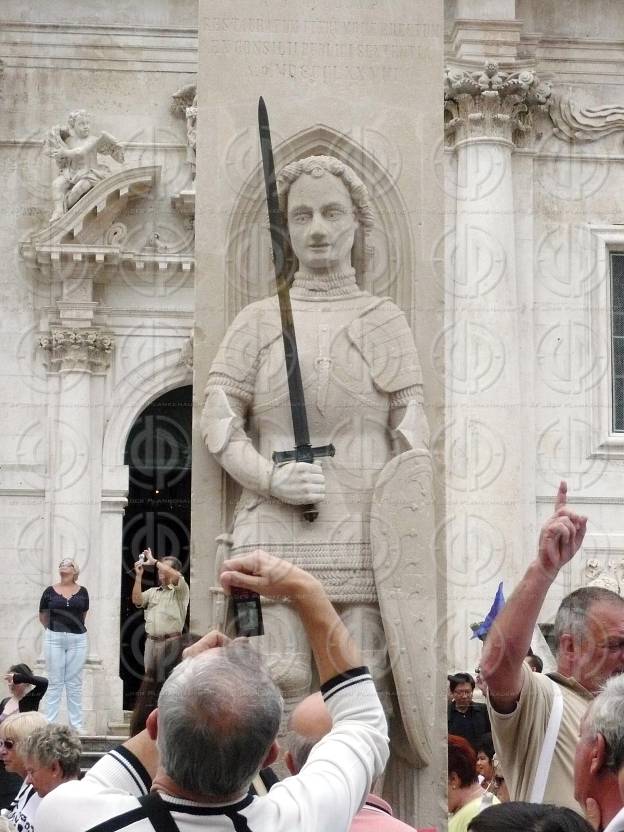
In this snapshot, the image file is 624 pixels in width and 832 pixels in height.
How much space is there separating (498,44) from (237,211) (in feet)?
32.5

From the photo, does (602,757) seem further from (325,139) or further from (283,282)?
(325,139)

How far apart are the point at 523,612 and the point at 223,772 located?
1.42 m

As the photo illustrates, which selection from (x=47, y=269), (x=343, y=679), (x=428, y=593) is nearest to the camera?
(x=343, y=679)

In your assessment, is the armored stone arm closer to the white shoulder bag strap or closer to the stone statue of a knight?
the stone statue of a knight

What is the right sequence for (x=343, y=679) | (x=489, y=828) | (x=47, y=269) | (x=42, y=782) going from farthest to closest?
(x=47, y=269)
(x=42, y=782)
(x=343, y=679)
(x=489, y=828)

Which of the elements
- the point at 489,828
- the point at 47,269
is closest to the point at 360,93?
the point at 489,828

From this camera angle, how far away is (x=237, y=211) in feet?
24.2

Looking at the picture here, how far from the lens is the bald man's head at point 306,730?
4.06 m

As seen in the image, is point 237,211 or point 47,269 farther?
point 47,269

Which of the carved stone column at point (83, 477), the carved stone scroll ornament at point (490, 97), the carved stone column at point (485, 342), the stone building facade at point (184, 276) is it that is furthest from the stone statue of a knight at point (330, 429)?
the carved stone scroll ornament at point (490, 97)

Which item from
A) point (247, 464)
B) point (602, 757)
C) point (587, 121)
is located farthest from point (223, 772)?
point (587, 121)

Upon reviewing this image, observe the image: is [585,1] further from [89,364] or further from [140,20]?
[89,364]

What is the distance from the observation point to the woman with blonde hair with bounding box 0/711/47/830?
6469mm

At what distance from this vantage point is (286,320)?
23.6 ft
